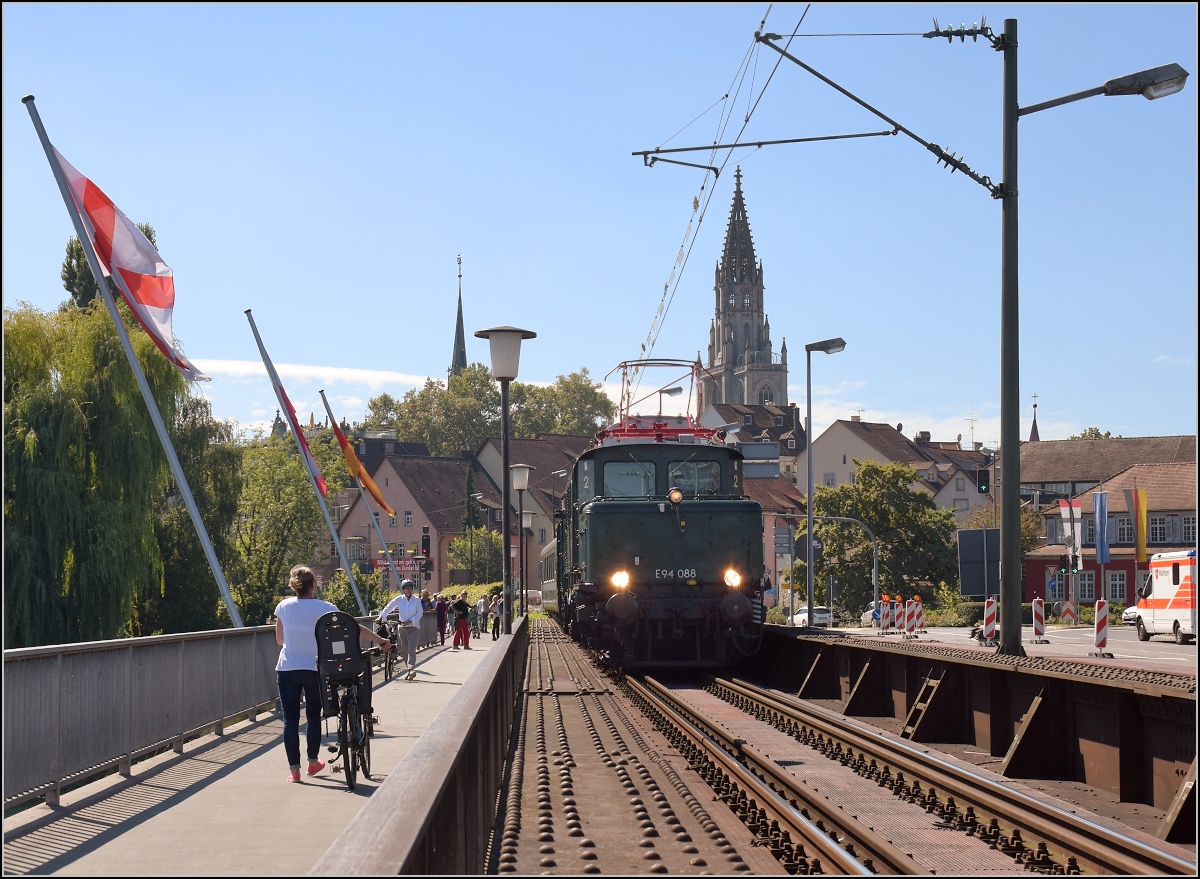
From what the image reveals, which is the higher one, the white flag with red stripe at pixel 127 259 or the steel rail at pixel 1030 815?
the white flag with red stripe at pixel 127 259

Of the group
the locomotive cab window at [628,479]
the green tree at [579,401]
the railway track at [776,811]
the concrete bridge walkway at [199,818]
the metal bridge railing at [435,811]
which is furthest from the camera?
the green tree at [579,401]

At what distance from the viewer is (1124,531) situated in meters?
78.2

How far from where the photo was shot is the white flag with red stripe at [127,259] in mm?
18219

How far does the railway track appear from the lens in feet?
25.9

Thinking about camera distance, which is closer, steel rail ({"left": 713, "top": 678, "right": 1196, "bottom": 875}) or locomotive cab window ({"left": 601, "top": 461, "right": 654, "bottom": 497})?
steel rail ({"left": 713, "top": 678, "right": 1196, "bottom": 875})

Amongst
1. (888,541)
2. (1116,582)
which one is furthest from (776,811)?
(1116,582)

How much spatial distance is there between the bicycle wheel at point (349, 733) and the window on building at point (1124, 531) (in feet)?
241

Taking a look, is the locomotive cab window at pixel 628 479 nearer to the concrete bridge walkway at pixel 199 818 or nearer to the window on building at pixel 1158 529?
the concrete bridge walkway at pixel 199 818

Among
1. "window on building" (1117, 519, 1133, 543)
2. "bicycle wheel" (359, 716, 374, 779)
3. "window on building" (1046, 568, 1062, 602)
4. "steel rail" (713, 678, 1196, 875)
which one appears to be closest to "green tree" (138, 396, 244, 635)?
"bicycle wheel" (359, 716, 374, 779)

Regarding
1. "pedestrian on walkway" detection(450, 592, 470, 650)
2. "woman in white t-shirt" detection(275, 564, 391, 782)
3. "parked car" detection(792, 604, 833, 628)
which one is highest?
"woman in white t-shirt" detection(275, 564, 391, 782)

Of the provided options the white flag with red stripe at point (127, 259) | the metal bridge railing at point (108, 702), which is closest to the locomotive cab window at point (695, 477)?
the white flag with red stripe at point (127, 259)

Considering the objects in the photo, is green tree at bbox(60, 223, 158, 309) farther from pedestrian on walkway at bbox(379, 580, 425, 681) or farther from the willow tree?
pedestrian on walkway at bbox(379, 580, 425, 681)

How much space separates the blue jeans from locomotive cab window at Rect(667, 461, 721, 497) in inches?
498

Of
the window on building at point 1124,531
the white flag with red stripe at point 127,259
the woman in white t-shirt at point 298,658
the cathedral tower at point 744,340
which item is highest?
the cathedral tower at point 744,340
